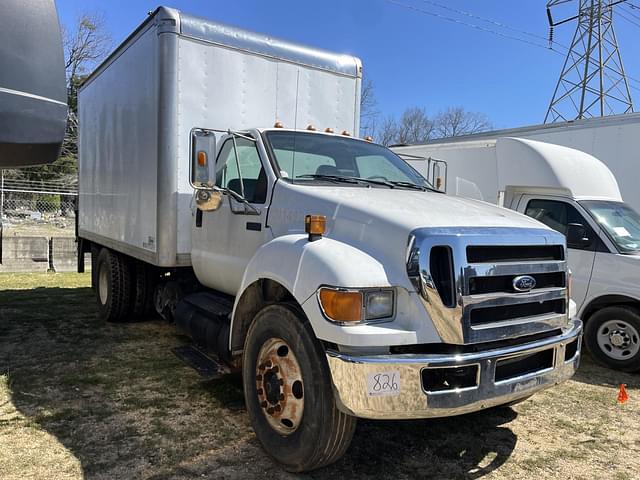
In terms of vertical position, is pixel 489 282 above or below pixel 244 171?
below

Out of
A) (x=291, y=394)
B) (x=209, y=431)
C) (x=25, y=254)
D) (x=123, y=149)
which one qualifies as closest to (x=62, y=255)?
(x=25, y=254)

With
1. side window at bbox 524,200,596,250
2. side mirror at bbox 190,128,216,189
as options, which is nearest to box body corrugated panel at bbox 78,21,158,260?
side mirror at bbox 190,128,216,189

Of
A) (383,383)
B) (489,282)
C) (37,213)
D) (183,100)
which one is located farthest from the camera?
(37,213)

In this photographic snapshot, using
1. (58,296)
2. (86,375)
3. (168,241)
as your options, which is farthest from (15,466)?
(58,296)

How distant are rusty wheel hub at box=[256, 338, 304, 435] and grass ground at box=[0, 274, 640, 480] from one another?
327mm

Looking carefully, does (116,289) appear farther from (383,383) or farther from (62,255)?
(62,255)

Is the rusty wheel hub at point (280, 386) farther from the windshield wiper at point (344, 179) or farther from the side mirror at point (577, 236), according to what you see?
the side mirror at point (577, 236)

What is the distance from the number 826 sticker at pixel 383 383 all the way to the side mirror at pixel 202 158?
2170 mm

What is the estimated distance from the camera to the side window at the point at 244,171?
4180 mm

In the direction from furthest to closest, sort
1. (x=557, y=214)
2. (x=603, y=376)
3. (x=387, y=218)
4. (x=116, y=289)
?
(x=116, y=289) < (x=557, y=214) < (x=603, y=376) < (x=387, y=218)

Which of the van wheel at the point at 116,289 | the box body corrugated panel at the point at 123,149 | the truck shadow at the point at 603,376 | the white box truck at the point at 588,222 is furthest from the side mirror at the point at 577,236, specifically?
the van wheel at the point at 116,289

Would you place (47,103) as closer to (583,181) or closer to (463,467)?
(463,467)

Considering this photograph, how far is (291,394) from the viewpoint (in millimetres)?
3154

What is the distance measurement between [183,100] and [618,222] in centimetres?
527
